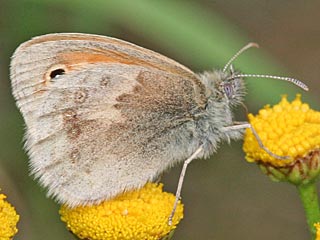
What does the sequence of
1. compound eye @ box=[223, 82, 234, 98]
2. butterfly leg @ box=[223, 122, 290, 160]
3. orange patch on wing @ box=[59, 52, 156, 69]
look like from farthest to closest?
1. compound eye @ box=[223, 82, 234, 98]
2. orange patch on wing @ box=[59, 52, 156, 69]
3. butterfly leg @ box=[223, 122, 290, 160]

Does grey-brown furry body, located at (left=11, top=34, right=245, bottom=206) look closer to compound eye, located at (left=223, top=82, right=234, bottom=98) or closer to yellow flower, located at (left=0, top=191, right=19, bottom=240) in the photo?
compound eye, located at (left=223, top=82, right=234, bottom=98)

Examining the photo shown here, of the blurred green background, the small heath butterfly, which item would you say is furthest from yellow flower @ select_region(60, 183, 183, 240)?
the blurred green background

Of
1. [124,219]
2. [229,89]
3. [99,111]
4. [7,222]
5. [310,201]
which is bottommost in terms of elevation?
[7,222]

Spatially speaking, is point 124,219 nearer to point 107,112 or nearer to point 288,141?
point 107,112

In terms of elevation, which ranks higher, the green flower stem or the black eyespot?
the green flower stem

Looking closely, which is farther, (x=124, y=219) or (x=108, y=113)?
(x=108, y=113)

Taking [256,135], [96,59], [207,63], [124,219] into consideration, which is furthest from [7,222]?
[207,63]

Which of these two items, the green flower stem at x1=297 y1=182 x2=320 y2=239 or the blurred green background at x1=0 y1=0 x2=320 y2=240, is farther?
the blurred green background at x1=0 y1=0 x2=320 y2=240
